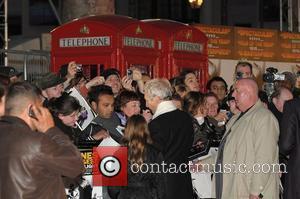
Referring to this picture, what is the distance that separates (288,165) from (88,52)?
17.4 feet

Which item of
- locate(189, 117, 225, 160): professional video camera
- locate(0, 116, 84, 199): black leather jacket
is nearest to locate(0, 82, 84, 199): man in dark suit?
locate(0, 116, 84, 199): black leather jacket

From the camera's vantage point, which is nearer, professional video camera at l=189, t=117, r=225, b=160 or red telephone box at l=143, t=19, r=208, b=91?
professional video camera at l=189, t=117, r=225, b=160

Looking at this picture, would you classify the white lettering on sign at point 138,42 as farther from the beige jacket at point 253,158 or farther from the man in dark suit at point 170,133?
the beige jacket at point 253,158

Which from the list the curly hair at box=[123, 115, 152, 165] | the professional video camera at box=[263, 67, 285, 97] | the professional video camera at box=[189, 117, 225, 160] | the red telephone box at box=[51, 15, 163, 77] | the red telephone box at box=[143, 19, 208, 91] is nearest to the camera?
the curly hair at box=[123, 115, 152, 165]

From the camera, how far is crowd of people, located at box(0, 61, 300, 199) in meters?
5.74

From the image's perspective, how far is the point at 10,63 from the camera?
18.3m

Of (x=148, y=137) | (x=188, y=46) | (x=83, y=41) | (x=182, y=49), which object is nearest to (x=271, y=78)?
(x=182, y=49)

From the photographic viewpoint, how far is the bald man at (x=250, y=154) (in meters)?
8.13

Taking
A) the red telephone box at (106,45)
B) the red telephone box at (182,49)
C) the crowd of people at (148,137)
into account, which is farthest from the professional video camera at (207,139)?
the red telephone box at (182,49)

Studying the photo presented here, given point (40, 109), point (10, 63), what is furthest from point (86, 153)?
point (10, 63)

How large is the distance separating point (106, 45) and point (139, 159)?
5.87 metres

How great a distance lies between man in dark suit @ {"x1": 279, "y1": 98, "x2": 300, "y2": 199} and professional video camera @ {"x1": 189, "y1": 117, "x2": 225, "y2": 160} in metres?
1.43

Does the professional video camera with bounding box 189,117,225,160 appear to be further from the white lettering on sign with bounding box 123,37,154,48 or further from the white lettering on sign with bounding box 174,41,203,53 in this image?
the white lettering on sign with bounding box 174,41,203,53

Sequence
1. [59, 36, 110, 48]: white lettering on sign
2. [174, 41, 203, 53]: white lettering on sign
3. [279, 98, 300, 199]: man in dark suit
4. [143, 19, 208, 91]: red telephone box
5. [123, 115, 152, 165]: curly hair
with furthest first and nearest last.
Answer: [174, 41, 203, 53]: white lettering on sign → [143, 19, 208, 91]: red telephone box → [59, 36, 110, 48]: white lettering on sign → [279, 98, 300, 199]: man in dark suit → [123, 115, 152, 165]: curly hair
